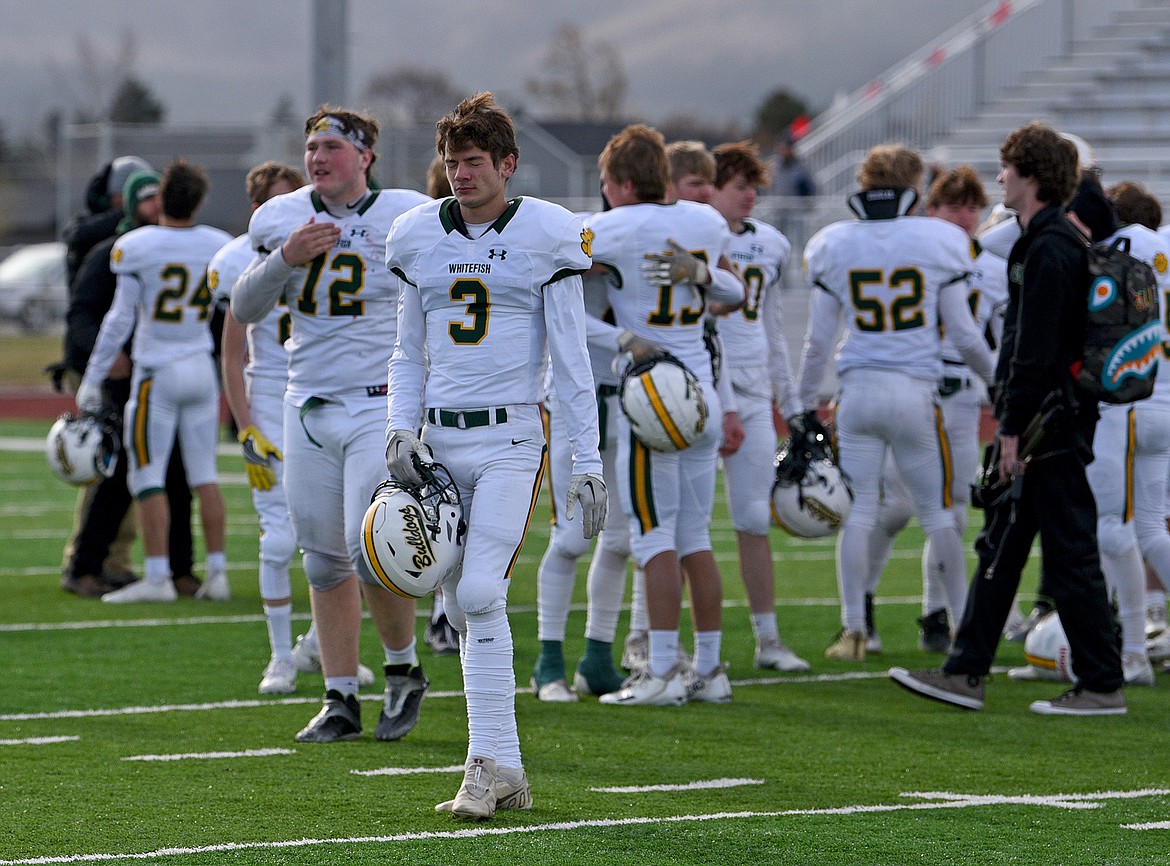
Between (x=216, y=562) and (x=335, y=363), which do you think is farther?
(x=216, y=562)

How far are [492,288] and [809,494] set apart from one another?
2.67m

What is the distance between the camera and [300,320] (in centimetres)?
564

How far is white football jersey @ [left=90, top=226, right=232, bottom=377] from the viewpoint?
8.60m

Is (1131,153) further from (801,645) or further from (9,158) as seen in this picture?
(9,158)

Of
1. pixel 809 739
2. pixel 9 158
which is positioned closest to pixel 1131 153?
pixel 809 739

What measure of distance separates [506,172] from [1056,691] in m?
3.31

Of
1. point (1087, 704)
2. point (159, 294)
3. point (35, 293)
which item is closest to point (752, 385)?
point (1087, 704)

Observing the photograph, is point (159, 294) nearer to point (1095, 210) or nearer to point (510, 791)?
point (1095, 210)

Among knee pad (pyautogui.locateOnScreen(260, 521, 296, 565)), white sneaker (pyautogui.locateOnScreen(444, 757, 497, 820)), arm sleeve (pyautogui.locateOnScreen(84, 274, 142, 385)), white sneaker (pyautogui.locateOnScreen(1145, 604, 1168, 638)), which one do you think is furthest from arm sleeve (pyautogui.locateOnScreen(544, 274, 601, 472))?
arm sleeve (pyautogui.locateOnScreen(84, 274, 142, 385))

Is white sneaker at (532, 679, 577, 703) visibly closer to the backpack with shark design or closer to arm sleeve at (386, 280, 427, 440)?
arm sleeve at (386, 280, 427, 440)

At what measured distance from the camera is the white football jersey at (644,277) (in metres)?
6.28

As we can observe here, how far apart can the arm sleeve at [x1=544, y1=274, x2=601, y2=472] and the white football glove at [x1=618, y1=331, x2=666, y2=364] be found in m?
1.21

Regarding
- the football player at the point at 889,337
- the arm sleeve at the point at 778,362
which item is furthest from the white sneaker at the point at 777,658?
the arm sleeve at the point at 778,362

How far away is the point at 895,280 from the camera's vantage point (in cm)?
720
